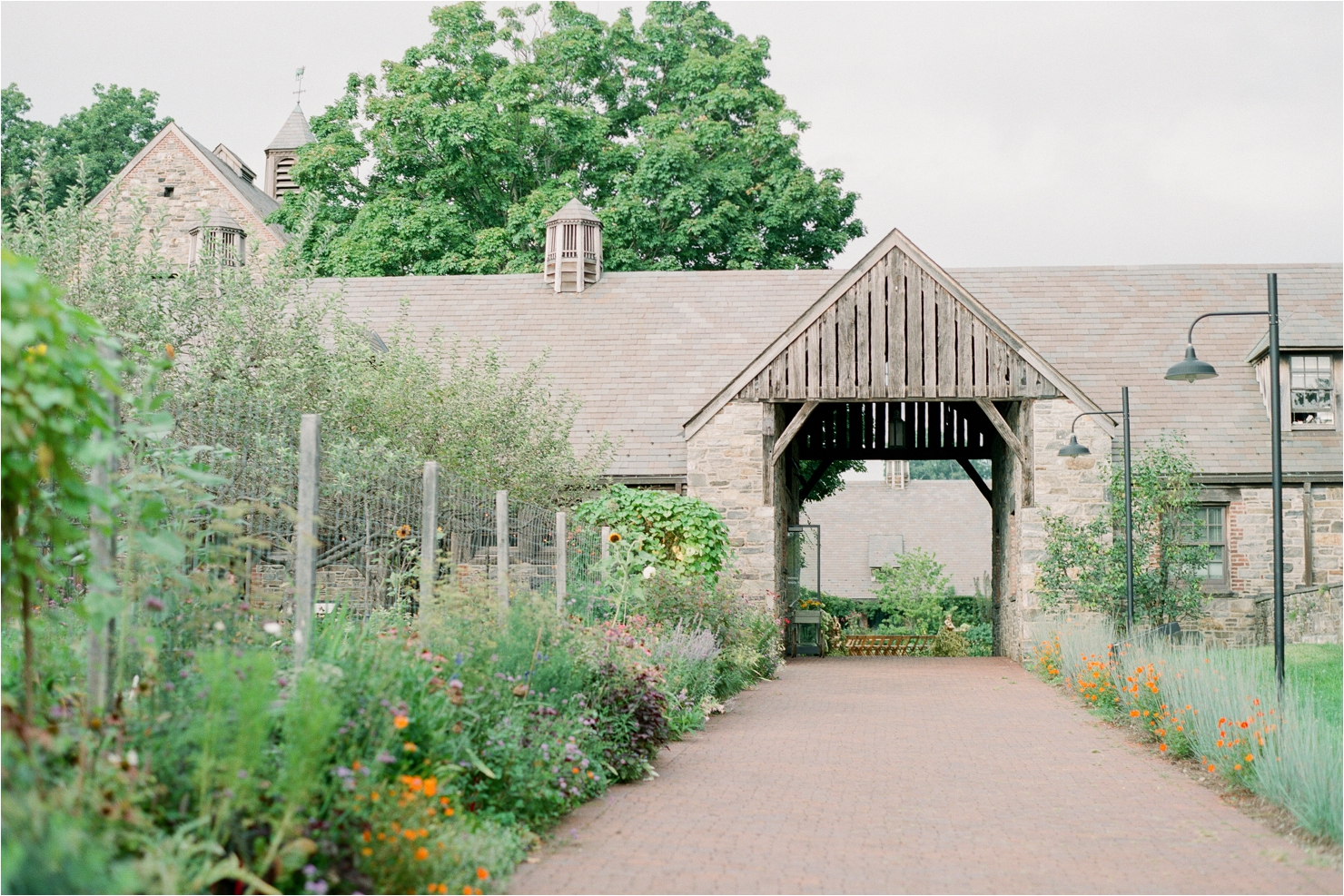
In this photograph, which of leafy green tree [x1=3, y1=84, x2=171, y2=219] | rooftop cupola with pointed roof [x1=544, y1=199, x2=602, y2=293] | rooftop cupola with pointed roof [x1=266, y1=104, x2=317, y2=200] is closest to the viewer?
rooftop cupola with pointed roof [x1=544, y1=199, x2=602, y2=293]

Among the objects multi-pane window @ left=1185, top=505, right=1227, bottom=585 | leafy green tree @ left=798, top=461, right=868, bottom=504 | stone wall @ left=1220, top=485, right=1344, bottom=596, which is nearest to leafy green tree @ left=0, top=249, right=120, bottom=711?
multi-pane window @ left=1185, top=505, right=1227, bottom=585

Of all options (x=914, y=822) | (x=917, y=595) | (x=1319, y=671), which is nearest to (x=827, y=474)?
(x=917, y=595)

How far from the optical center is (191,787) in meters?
4.50

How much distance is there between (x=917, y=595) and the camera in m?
34.5

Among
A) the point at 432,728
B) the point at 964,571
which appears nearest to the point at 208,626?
the point at 432,728

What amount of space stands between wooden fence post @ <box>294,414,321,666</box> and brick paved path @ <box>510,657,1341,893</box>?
1673 millimetres

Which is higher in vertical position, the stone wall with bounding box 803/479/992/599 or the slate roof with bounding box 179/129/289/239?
the slate roof with bounding box 179/129/289/239

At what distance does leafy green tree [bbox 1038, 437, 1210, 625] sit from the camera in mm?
18109

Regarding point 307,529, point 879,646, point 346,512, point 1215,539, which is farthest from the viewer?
point 879,646

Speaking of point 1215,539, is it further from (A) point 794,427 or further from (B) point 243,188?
(B) point 243,188

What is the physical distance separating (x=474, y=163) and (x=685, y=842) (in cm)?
2589

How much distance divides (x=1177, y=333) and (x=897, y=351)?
22.2 ft

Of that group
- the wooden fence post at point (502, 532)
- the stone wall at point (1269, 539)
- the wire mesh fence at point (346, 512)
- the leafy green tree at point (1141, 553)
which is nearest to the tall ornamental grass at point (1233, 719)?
the leafy green tree at point (1141, 553)

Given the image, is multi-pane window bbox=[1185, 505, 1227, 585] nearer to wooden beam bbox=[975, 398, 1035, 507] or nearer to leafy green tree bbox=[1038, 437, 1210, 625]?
leafy green tree bbox=[1038, 437, 1210, 625]
